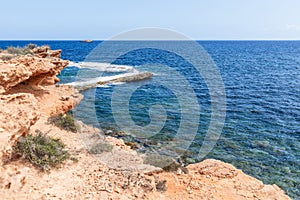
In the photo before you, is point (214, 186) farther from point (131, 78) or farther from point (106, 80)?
point (131, 78)

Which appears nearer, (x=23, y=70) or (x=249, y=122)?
(x=23, y=70)

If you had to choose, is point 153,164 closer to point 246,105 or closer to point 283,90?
point 246,105

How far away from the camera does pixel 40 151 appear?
862 cm

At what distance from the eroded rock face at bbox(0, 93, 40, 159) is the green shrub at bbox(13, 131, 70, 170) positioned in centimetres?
107

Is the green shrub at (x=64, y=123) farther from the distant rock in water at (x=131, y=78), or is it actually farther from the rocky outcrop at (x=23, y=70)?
the distant rock in water at (x=131, y=78)

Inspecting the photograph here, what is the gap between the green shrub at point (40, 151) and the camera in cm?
827

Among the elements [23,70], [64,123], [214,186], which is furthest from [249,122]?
[23,70]

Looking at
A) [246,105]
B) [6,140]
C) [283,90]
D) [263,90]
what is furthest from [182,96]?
[6,140]

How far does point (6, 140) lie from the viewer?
638 cm

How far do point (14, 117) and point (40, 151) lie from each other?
194 cm

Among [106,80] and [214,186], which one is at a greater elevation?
[106,80]

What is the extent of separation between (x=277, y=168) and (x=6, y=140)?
38.4 feet

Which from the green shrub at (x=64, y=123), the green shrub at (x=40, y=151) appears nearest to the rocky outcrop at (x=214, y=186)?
the green shrub at (x=40, y=151)

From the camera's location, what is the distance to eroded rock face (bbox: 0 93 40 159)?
21.2 feet
